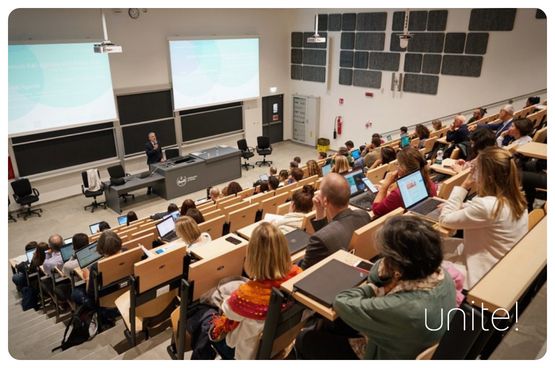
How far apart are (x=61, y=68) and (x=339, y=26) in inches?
296

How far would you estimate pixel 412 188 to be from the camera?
3.55m

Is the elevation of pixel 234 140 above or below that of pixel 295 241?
below

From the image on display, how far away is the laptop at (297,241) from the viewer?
9.18ft

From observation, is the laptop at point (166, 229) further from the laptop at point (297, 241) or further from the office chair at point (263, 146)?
the office chair at point (263, 146)

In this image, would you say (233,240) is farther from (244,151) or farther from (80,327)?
(244,151)

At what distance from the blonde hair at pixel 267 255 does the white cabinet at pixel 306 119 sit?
11.0 m

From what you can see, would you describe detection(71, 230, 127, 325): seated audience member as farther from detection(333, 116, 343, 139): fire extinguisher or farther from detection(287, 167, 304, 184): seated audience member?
detection(333, 116, 343, 139): fire extinguisher

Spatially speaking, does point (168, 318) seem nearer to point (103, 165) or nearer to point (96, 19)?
point (103, 165)

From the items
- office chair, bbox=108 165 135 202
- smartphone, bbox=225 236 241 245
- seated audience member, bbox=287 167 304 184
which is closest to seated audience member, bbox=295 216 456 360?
smartphone, bbox=225 236 241 245

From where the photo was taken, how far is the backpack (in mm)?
4062

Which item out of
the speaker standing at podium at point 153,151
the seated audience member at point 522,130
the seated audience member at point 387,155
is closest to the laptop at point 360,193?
the seated audience member at point 387,155

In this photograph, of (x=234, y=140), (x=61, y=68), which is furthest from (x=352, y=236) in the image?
(x=234, y=140)

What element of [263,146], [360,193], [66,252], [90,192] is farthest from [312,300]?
[263,146]

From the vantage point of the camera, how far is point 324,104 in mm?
12672
